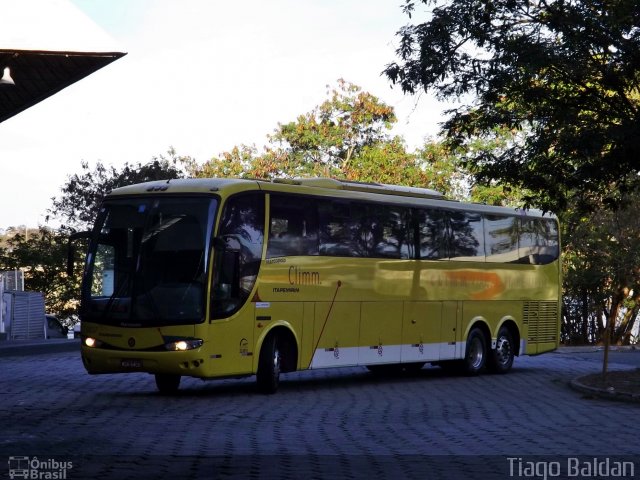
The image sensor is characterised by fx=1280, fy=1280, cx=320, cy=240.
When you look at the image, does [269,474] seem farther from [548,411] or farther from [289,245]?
[289,245]

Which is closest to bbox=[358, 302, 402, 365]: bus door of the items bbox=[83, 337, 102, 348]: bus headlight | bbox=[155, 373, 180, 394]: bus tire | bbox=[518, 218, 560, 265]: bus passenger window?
bbox=[155, 373, 180, 394]: bus tire

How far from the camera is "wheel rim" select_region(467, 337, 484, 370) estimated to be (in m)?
26.5

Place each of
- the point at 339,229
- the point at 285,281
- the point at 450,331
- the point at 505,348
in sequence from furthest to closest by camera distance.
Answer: the point at 505,348 < the point at 450,331 < the point at 339,229 < the point at 285,281

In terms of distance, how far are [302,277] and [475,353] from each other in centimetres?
674

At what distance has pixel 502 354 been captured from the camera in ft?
89.6

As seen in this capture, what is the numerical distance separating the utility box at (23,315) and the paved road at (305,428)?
17.9m

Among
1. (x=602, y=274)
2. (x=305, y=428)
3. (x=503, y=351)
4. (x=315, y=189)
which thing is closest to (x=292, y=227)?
(x=315, y=189)

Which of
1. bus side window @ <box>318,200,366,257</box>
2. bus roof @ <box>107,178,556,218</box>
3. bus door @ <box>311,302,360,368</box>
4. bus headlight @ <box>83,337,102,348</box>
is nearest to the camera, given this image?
bus headlight @ <box>83,337,102,348</box>

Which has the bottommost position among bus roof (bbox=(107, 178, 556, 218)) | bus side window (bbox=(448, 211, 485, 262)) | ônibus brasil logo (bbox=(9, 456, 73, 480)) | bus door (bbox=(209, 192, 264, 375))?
ônibus brasil logo (bbox=(9, 456, 73, 480))

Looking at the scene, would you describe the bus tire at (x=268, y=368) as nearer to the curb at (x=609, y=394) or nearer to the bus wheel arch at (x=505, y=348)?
the curb at (x=609, y=394)

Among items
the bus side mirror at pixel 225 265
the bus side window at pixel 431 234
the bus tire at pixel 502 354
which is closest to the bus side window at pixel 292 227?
the bus side mirror at pixel 225 265

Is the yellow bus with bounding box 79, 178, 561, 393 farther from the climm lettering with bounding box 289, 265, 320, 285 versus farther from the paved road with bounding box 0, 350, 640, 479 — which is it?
the paved road with bounding box 0, 350, 640, 479

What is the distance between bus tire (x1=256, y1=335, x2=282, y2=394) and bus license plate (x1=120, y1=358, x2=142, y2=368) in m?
2.03

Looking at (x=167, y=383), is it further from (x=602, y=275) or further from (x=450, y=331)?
(x=602, y=275)
